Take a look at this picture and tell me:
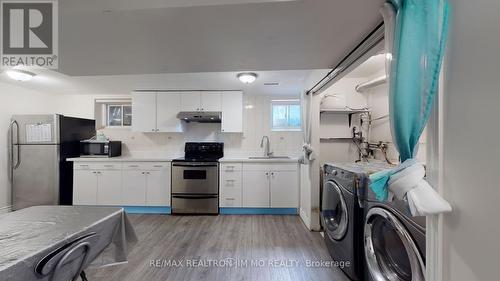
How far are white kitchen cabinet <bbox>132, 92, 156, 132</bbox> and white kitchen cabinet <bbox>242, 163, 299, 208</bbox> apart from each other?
1.86 metres

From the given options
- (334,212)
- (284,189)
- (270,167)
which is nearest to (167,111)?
(270,167)

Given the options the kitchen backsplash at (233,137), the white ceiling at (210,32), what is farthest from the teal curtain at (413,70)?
the kitchen backsplash at (233,137)

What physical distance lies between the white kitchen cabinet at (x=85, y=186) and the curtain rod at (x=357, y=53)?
3.89 m

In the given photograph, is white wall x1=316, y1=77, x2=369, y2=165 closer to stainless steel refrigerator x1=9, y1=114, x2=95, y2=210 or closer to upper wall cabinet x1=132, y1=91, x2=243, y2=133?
upper wall cabinet x1=132, y1=91, x2=243, y2=133

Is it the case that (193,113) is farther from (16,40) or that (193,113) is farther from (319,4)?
(319,4)

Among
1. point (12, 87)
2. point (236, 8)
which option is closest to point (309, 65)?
point (236, 8)

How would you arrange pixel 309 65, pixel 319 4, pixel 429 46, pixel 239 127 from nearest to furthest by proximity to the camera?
pixel 429 46 → pixel 319 4 → pixel 309 65 → pixel 239 127

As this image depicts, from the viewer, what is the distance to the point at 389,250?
50.8 inches

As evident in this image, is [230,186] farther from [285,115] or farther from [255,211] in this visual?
[285,115]

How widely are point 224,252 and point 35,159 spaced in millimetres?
3468

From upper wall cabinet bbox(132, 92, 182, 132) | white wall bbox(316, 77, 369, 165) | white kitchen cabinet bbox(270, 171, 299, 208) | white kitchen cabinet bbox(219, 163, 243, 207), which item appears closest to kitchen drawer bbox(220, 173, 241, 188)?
white kitchen cabinet bbox(219, 163, 243, 207)

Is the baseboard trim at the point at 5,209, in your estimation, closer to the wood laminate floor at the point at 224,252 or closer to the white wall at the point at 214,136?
the white wall at the point at 214,136

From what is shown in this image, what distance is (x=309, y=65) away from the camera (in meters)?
1.92

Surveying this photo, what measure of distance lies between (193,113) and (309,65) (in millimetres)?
2164
